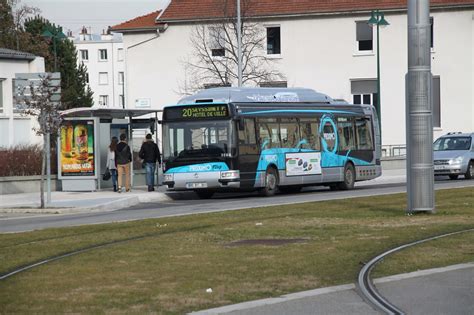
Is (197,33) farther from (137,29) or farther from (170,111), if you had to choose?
(170,111)

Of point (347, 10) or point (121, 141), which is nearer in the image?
point (121, 141)

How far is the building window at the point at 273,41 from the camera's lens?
58.5 m

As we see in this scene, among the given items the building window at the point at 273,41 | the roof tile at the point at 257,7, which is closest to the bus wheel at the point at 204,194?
the roof tile at the point at 257,7

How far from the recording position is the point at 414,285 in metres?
11.3

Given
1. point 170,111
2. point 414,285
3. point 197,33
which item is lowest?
point 414,285

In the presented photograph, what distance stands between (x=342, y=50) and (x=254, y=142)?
28.4m

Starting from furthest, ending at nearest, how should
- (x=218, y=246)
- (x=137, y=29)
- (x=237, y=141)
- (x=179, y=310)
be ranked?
(x=137, y=29)
(x=237, y=141)
(x=218, y=246)
(x=179, y=310)

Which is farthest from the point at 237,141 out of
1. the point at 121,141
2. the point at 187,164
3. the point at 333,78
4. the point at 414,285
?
the point at 333,78

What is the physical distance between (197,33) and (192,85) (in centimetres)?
290

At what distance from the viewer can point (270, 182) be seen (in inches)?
1212

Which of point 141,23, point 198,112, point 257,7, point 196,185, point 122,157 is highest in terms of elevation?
point 257,7

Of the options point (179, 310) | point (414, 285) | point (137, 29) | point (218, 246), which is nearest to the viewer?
point (179, 310)

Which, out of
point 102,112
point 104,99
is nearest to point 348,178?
point 102,112

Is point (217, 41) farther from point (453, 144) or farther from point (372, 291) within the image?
point (372, 291)
